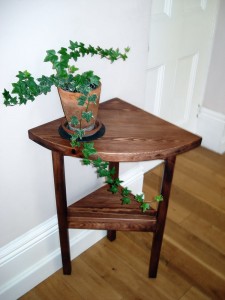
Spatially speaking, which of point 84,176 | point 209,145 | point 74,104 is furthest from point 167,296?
point 209,145

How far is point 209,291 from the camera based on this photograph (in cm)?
148

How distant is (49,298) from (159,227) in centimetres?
60

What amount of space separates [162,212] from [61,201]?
407mm

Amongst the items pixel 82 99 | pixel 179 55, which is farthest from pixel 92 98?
pixel 179 55

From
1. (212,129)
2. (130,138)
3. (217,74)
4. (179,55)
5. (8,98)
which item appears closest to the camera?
(8,98)

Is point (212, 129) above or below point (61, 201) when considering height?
below

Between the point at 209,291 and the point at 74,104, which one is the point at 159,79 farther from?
the point at 209,291

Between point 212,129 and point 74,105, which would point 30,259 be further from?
point 212,129

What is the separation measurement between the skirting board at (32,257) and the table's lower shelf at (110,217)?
18 centimetres

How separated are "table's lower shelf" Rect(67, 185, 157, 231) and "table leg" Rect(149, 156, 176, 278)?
0.03 metres

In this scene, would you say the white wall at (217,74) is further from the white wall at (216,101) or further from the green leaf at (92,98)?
the green leaf at (92,98)

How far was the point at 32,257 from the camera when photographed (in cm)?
144

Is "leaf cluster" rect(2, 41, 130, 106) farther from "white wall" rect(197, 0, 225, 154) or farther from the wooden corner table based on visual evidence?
"white wall" rect(197, 0, 225, 154)

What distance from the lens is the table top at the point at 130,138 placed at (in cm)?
104
